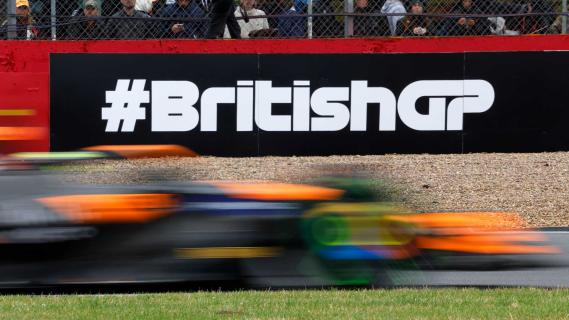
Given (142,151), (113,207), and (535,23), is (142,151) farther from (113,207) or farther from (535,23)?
(535,23)

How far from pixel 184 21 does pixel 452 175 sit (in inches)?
158

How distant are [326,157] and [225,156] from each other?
4.16 ft

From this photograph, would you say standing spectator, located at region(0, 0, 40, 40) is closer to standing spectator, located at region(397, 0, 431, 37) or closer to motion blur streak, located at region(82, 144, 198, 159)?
standing spectator, located at region(397, 0, 431, 37)

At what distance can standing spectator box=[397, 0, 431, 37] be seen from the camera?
14414mm

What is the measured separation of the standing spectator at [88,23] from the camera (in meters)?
14.2

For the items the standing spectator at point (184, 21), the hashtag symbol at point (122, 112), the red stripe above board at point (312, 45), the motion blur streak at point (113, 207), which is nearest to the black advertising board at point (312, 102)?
the hashtag symbol at point (122, 112)

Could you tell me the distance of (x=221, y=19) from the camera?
14.6 m

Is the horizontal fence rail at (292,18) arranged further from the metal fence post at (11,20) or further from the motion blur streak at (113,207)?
the motion blur streak at (113,207)

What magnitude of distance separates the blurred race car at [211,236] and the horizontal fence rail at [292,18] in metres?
7.72

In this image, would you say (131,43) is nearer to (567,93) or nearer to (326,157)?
(326,157)

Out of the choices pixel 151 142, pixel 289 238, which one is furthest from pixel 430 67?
pixel 289 238

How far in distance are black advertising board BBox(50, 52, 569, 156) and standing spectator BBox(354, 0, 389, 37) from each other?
19.5 inches

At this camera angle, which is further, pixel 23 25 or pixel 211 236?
pixel 23 25

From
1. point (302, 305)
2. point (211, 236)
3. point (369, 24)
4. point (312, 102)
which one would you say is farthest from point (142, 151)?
point (369, 24)
